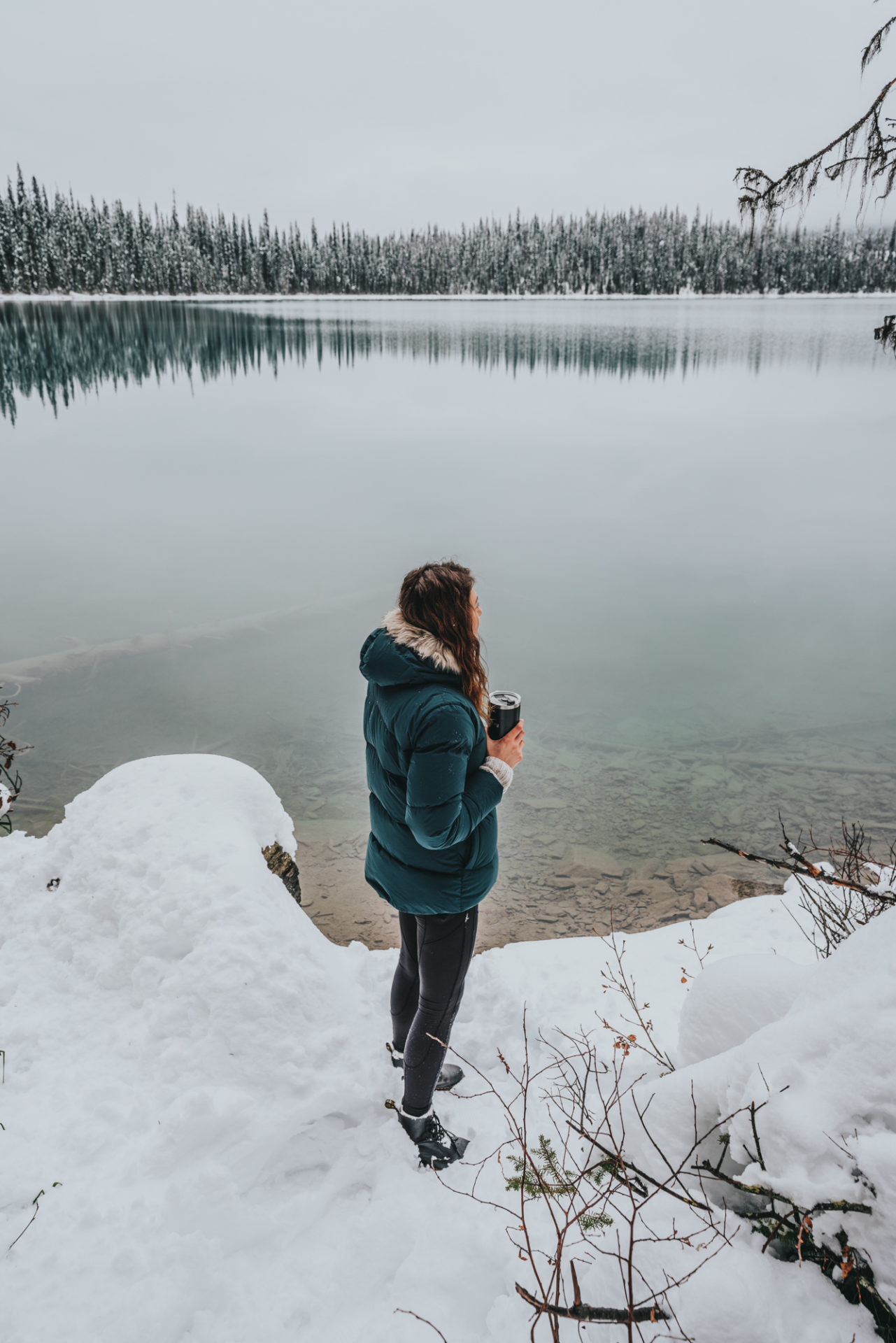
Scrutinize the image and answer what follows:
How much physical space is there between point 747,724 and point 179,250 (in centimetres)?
11849

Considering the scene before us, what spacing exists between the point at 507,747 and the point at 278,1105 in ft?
5.69

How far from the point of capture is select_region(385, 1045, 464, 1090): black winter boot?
121 inches

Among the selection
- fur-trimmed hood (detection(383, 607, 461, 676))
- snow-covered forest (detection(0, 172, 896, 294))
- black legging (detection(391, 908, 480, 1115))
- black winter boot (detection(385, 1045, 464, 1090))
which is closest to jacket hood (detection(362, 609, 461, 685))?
fur-trimmed hood (detection(383, 607, 461, 676))

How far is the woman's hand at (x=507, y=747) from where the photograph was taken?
246cm

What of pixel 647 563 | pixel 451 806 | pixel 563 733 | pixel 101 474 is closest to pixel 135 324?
pixel 101 474

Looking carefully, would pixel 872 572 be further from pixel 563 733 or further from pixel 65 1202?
pixel 65 1202

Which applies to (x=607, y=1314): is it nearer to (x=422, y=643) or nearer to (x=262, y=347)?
(x=422, y=643)

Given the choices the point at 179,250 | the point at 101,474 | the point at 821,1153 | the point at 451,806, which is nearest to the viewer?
the point at 821,1153

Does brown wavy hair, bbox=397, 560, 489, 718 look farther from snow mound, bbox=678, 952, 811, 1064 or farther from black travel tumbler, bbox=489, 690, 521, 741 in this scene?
snow mound, bbox=678, 952, 811, 1064

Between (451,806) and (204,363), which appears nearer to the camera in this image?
(451,806)

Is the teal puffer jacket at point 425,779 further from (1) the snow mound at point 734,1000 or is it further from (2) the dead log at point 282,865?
(2) the dead log at point 282,865

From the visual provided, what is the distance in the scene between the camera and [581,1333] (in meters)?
1.83

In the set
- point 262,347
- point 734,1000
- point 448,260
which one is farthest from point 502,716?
point 448,260

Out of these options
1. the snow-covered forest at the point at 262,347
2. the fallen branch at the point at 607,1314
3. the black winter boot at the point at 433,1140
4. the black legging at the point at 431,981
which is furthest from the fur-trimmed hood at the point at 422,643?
the snow-covered forest at the point at 262,347
